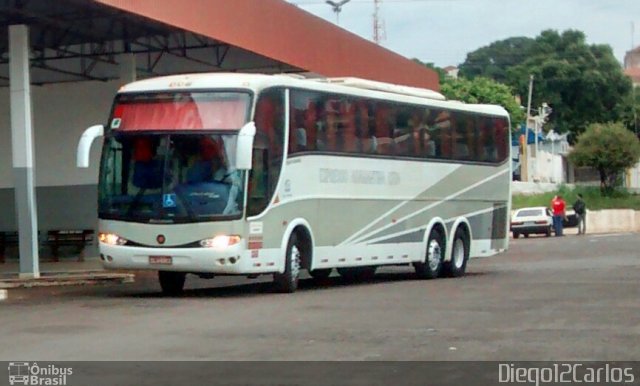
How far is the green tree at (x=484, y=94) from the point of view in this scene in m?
76.6

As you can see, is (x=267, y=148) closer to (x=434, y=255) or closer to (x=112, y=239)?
(x=112, y=239)

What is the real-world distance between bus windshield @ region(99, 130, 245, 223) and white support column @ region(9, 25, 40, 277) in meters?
6.14

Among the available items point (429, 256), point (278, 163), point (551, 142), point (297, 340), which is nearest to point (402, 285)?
point (429, 256)

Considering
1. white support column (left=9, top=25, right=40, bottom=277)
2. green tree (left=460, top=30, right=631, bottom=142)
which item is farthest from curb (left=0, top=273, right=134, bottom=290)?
green tree (left=460, top=30, right=631, bottom=142)

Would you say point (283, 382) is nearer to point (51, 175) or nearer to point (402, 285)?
point (402, 285)

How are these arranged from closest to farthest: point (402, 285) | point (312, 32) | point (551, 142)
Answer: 1. point (402, 285)
2. point (312, 32)
3. point (551, 142)

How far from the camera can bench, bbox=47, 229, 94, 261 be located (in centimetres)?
3109

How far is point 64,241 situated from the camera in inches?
1231

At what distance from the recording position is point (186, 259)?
1791cm

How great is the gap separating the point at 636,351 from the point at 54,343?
19.0 ft

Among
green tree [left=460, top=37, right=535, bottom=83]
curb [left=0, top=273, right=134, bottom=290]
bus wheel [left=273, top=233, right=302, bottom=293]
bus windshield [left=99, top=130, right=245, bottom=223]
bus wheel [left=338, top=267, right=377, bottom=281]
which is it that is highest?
green tree [left=460, top=37, right=535, bottom=83]

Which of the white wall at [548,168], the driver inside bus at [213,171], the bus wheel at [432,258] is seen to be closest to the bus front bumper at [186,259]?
the driver inside bus at [213,171]

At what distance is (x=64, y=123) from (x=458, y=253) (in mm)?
12270

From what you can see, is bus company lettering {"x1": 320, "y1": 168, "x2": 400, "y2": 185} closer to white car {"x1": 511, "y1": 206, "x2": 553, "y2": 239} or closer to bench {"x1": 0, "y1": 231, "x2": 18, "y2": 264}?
bench {"x1": 0, "y1": 231, "x2": 18, "y2": 264}
